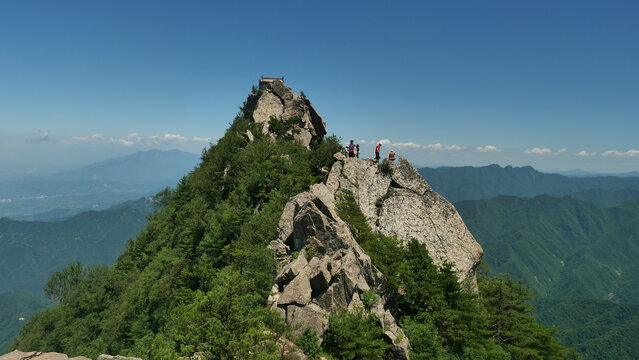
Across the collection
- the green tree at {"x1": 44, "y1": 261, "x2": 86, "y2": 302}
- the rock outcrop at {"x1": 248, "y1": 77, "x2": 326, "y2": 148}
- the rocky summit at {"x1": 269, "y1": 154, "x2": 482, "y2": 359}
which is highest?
the rock outcrop at {"x1": 248, "y1": 77, "x2": 326, "y2": 148}

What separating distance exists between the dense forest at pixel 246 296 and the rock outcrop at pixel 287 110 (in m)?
5.19

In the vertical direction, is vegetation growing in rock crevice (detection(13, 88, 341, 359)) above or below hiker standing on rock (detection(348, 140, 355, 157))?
below

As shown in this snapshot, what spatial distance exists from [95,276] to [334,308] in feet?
192

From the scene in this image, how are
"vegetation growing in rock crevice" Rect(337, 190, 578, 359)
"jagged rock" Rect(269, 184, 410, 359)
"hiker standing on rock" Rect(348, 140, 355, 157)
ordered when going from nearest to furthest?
"jagged rock" Rect(269, 184, 410, 359) → "vegetation growing in rock crevice" Rect(337, 190, 578, 359) → "hiker standing on rock" Rect(348, 140, 355, 157)

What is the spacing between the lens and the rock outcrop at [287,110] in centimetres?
5775

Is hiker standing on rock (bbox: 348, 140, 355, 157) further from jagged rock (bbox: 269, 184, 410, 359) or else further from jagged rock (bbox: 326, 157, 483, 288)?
jagged rock (bbox: 269, 184, 410, 359)

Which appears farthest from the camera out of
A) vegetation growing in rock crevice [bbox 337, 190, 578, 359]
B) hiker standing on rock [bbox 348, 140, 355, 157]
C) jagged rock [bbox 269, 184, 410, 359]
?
hiker standing on rock [bbox 348, 140, 355, 157]

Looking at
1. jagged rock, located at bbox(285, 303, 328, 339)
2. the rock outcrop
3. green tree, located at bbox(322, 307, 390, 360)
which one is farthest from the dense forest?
the rock outcrop

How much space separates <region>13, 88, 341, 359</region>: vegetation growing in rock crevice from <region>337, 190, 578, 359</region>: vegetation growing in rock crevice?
427 inches

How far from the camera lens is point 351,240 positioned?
24719 mm

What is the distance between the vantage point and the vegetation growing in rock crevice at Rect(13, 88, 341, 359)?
48.2 ft

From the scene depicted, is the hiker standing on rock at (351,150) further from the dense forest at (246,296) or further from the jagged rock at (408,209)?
the dense forest at (246,296)

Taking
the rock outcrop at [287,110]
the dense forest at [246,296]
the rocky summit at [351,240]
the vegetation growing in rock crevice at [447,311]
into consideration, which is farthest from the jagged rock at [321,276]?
the rock outcrop at [287,110]

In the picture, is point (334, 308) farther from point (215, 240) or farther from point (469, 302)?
point (215, 240)
